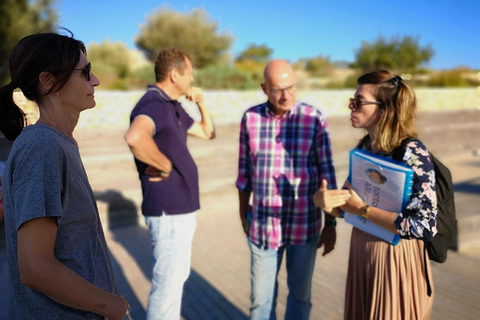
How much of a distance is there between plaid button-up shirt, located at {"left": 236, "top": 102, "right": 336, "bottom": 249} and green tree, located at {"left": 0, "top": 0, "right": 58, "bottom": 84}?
48.7 ft

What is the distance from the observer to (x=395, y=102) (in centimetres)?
199

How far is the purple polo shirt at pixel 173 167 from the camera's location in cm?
247

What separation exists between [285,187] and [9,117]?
1.59 metres

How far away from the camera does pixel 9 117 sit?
1.38 meters

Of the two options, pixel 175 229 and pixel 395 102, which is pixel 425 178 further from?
pixel 175 229

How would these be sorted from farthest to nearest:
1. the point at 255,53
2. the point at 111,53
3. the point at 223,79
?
the point at 255,53 → the point at 111,53 → the point at 223,79

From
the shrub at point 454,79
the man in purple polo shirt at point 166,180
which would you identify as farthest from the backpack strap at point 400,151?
the shrub at point 454,79

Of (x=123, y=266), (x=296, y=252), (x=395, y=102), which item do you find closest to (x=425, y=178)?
(x=395, y=102)

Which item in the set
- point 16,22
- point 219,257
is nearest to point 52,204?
point 219,257

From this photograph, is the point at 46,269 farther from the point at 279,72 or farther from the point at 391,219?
the point at 279,72

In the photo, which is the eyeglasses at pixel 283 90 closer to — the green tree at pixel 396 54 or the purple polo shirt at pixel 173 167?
the purple polo shirt at pixel 173 167

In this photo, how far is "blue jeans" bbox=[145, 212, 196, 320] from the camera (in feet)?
7.89

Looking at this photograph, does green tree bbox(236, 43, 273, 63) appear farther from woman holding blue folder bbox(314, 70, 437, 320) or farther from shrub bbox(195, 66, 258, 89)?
woman holding blue folder bbox(314, 70, 437, 320)

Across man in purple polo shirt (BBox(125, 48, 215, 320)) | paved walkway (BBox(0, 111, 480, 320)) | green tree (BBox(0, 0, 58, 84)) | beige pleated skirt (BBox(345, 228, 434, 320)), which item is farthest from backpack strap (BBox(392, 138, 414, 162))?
green tree (BBox(0, 0, 58, 84))
